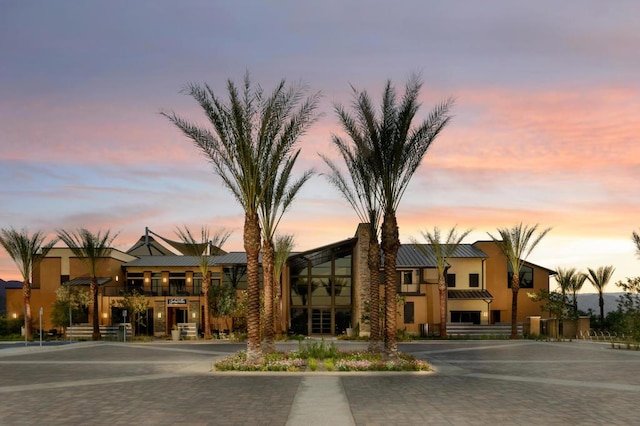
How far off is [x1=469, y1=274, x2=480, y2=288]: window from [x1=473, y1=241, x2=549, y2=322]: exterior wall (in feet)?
6.67

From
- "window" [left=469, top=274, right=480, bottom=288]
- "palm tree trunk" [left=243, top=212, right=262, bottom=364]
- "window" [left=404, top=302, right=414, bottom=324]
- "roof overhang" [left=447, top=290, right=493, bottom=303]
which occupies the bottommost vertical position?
"window" [left=404, top=302, right=414, bottom=324]

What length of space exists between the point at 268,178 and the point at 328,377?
8.53 m

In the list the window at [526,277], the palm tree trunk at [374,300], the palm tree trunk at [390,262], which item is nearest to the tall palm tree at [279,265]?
the palm tree trunk at [374,300]

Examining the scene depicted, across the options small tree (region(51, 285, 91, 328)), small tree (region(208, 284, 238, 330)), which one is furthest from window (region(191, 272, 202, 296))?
small tree (region(51, 285, 91, 328))

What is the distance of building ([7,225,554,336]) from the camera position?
172 feet

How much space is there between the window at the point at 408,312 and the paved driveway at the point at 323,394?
23.3 meters

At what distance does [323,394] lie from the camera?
16.9 metres

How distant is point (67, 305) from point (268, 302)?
88.0 ft

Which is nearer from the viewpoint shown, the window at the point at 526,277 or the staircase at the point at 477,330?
the staircase at the point at 477,330

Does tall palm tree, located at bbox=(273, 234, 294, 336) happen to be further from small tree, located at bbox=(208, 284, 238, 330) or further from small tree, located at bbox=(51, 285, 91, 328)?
small tree, located at bbox=(51, 285, 91, 328)

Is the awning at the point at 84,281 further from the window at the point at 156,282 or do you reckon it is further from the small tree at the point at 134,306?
the window at the point at 156,282

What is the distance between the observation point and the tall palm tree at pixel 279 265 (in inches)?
1759

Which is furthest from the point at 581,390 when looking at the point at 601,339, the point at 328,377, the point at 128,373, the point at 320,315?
the point at 320,315

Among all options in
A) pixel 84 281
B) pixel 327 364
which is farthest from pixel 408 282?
pixel 327 364
